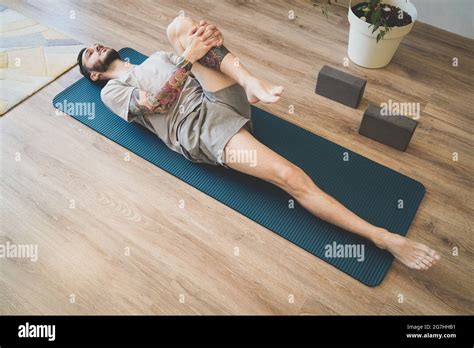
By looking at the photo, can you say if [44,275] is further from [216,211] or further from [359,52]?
[359,52]

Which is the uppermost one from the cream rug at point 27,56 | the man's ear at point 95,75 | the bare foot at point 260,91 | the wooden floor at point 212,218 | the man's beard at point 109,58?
the bare foot at point 260,91

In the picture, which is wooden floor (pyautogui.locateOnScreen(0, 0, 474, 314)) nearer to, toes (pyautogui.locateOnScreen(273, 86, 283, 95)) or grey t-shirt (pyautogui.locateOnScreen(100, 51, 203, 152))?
grey t-shirt (pyautogui.locateOnScreen(100, 51, 203, 152))

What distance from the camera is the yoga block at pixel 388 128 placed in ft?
7.09

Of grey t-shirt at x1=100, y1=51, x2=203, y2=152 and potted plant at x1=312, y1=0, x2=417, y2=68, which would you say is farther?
potted plant at x1=312, y1=0, x2=417, y2=68

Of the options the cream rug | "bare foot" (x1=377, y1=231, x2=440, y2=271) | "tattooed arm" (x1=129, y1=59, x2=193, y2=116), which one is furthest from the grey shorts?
the cream rug

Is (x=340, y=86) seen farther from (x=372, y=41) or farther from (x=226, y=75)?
(x=226, y=75)

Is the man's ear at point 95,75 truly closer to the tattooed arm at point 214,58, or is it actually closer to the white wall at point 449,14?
the tattooed arm at point 214,58

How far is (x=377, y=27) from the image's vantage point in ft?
7.58

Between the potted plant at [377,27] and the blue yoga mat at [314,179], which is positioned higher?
the potted plant at [377,27]

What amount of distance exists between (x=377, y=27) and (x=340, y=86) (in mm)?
357

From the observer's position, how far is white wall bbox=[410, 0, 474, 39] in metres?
2.75

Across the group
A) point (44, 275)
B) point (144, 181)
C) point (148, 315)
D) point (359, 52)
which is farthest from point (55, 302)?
point (359, 52)

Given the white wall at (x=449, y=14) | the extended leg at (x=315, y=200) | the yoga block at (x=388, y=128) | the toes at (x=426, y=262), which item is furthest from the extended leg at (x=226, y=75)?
the white wall at (x=449, y=14)

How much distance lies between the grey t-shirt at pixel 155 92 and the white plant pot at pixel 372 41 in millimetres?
1014
